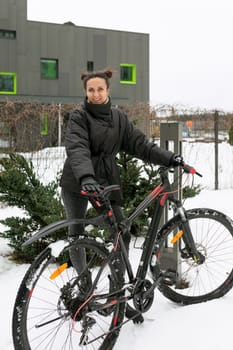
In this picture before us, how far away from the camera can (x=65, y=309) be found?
8.98ft

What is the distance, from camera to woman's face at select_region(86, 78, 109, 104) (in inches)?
121

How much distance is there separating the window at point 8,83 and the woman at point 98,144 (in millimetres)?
29017

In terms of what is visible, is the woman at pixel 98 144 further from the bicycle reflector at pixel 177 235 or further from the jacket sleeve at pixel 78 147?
the bicycle reflector at pixel 177 235

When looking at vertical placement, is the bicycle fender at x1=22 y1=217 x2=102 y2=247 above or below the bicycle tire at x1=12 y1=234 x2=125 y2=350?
above

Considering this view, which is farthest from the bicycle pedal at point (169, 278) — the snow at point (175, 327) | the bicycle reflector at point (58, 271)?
the bicycle reflector at point (58, 271)

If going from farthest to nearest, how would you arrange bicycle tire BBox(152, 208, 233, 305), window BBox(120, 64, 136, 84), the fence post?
1. window BBox(120, 64, 136, 84)
2. the fence post
3. bicycle tire BBox(152, 208, 233, 305)

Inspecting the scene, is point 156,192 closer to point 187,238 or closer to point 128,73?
point 187,238

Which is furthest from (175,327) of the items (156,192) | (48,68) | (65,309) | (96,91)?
(48,68)

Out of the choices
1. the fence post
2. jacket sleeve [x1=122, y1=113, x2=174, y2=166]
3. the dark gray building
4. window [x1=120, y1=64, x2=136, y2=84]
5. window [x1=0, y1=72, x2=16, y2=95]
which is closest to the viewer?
jacket sleeve [x1=122, y1=113, x2=174, y2=166]

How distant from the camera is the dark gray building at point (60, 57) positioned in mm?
30594

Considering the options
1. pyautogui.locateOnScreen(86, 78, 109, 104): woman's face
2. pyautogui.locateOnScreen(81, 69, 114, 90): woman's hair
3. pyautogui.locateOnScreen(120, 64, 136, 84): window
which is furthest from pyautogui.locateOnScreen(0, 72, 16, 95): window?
pyautogui.locateOnScreen(86, 78, 109, 104): woman's face

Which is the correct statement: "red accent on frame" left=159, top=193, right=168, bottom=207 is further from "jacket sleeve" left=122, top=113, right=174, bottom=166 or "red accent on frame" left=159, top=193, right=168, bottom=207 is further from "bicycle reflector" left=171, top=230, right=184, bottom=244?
"bicycle reflector" left=171, top=230, right=184, bottom=244

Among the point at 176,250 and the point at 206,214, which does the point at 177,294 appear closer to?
the point at 176,250

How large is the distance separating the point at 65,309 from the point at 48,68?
30.8 m
